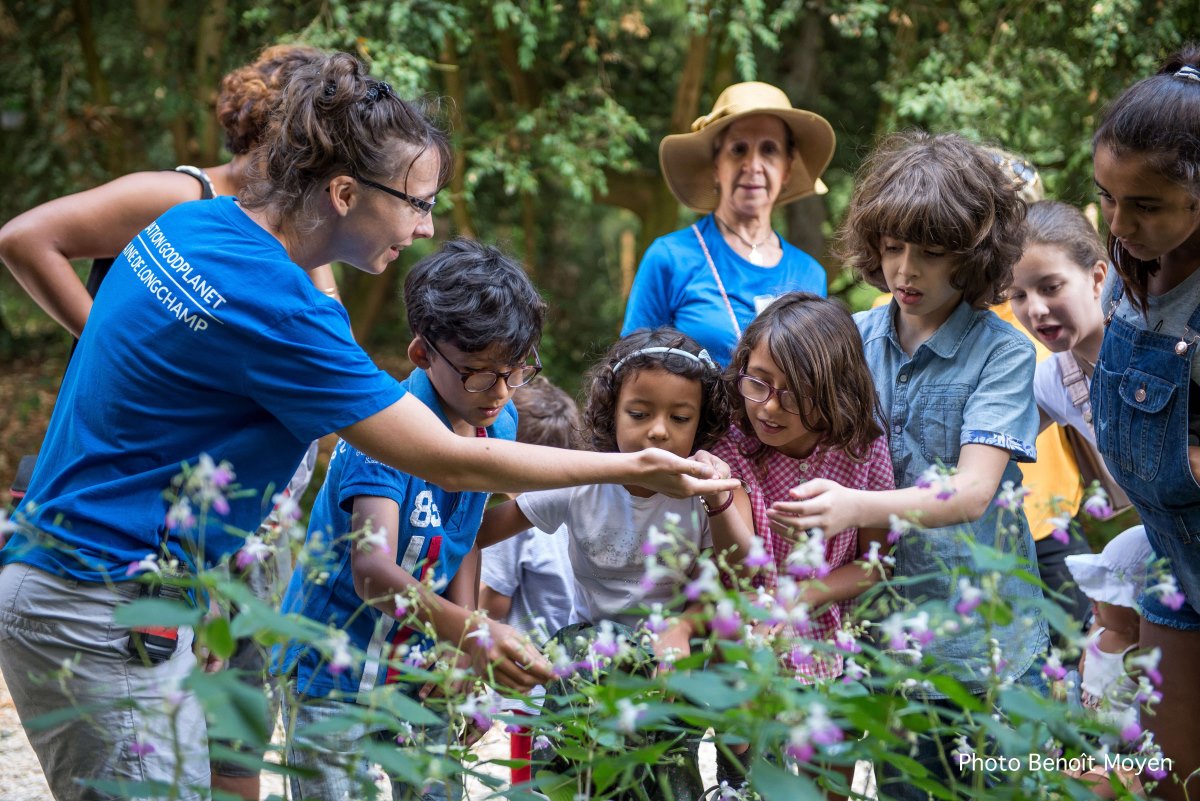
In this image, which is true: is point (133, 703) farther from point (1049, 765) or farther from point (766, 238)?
point (766, 238)

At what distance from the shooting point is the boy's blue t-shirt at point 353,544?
262cm

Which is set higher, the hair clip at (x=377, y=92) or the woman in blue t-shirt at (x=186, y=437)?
the hair clip at (x=377, y=92)

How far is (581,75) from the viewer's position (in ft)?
26.8

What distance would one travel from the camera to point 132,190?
10.3 feet

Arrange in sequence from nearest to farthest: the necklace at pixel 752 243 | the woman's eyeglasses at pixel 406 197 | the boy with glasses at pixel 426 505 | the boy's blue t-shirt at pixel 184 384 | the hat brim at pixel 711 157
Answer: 1. the boy's blue t-shirt at pixel 184 384
2. the woman's eyeglasses at pixel 406 197
3. the boy with glasses at pixel 426 505
4. the necklace at pixel 752 243
5. the hat brim at pixel 711 157

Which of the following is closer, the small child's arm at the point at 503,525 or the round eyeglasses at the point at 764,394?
the round eyeglasses at the point at 764,394

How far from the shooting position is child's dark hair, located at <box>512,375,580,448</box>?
13.0 feet

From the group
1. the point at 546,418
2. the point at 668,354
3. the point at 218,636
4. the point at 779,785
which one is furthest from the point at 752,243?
the point at 218,636

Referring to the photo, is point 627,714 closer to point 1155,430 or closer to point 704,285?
point 1155,430

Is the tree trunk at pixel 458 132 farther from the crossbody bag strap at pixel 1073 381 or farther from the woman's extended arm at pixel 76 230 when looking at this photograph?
the crossbody bag strap at pixel 1073 381

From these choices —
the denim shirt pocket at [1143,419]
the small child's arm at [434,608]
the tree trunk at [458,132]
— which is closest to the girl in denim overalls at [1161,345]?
the denim shirt pocket at [1143,419]

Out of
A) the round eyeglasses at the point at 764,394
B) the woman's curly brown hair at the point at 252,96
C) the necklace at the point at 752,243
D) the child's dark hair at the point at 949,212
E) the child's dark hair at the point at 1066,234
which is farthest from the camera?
the necklace at the point at 752,243

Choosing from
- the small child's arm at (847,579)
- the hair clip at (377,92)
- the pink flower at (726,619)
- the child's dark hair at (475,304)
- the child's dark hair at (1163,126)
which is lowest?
the small child's arm at (847,579)

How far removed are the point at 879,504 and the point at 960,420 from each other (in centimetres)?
47
